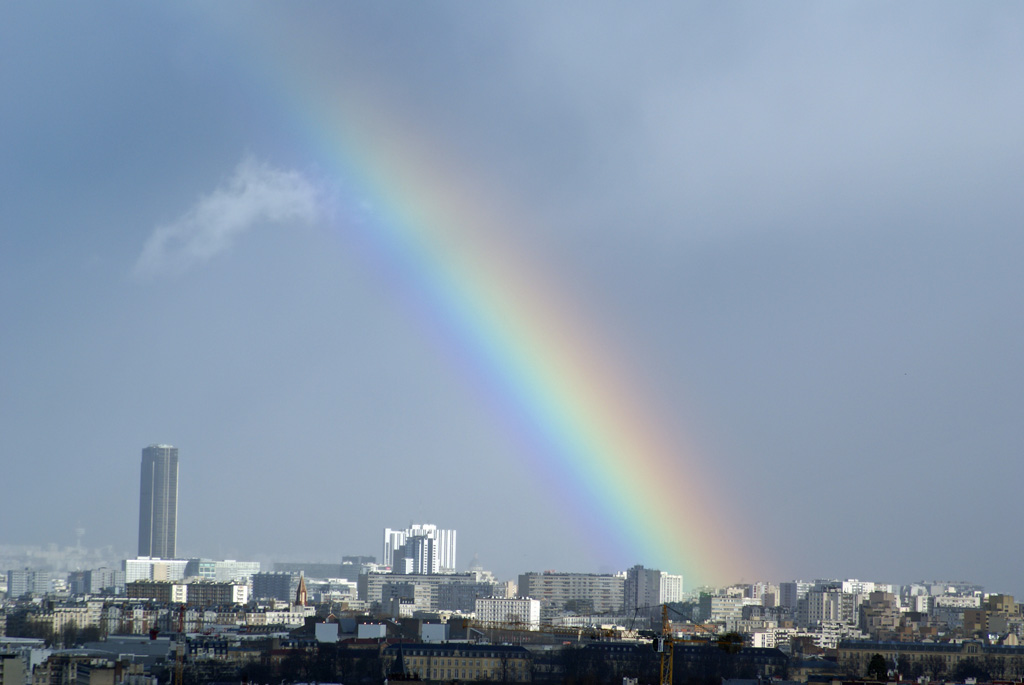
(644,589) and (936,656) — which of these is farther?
(644,589)

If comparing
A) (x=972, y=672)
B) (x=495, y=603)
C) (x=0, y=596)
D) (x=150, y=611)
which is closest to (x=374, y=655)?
(x=972, y=672)

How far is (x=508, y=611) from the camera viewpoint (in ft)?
339

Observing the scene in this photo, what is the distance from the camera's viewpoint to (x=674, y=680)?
166 ft

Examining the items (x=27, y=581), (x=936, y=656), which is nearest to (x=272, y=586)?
(x=27, y=581)

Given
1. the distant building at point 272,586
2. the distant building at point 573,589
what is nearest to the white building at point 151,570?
the distant building at point 272,586

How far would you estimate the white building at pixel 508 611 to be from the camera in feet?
327

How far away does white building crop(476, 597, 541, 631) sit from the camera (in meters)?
99.6

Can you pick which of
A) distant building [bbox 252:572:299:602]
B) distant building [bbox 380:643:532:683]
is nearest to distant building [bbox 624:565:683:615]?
distant building [bbox 252:572:299:602]

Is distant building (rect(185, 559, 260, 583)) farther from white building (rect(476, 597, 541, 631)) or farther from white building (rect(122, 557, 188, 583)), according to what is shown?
white building (rect(476, 597, 541, 631))

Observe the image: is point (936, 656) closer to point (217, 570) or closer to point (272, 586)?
point (272, 586)

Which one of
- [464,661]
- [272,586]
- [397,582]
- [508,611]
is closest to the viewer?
[464,661]

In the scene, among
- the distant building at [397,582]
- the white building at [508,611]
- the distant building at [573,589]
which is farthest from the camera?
the distant building at [397,582]

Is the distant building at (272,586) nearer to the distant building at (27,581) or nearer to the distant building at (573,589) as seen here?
the distant building at (27,581)

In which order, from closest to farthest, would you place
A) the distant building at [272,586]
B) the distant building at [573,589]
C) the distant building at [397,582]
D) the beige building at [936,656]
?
the beige building at [936,656] → the distant building at [573,589] → the distant building at [397,582] → the distant building at [272,586]
